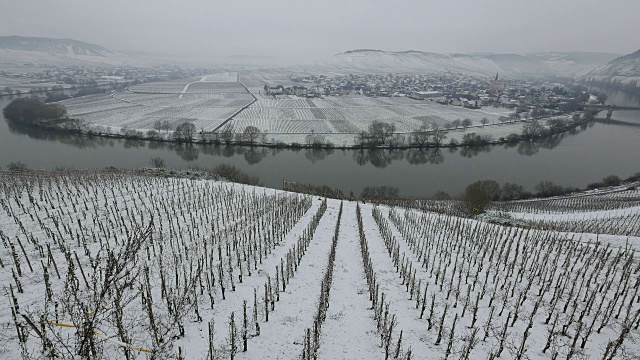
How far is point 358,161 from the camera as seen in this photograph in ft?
224

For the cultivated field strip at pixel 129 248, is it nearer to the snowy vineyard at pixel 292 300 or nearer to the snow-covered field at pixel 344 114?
the snowy vineyard at pixel 292 300

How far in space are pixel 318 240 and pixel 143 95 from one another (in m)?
148

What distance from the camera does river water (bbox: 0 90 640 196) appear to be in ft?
195

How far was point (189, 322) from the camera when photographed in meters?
11.7

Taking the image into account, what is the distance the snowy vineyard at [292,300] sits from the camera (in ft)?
32.4

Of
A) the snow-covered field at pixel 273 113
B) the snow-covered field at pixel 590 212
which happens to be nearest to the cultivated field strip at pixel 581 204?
the snow-covered field at pixel 590 212

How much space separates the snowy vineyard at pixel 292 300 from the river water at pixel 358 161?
35.4 metres

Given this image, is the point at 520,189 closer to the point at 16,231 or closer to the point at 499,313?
the point at 499,313

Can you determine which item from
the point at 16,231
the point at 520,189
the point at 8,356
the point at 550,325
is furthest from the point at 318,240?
the point at 520,189

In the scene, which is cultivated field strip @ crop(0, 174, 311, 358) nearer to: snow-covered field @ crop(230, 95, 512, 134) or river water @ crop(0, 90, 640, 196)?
river water @ crop(0, 90, 640, 196)

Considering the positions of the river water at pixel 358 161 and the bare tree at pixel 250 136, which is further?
the bare tree at pixel 250 136

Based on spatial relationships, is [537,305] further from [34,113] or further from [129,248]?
[34,113]

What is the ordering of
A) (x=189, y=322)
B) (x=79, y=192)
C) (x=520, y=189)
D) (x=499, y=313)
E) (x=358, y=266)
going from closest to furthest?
(x=189, y=322) < (x=499, y=313) < (x=358, y=266) < (x=79, y=192) < (x=520, y=189)

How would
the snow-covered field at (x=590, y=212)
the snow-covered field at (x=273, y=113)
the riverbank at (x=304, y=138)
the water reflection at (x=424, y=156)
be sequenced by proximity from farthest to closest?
the snow-covered field at (x=273, y=113) → the riverbank at (x=304, y=138) → the water reflection at (x=424, y=156) → the snow-covered field at (x=590, y=212)
